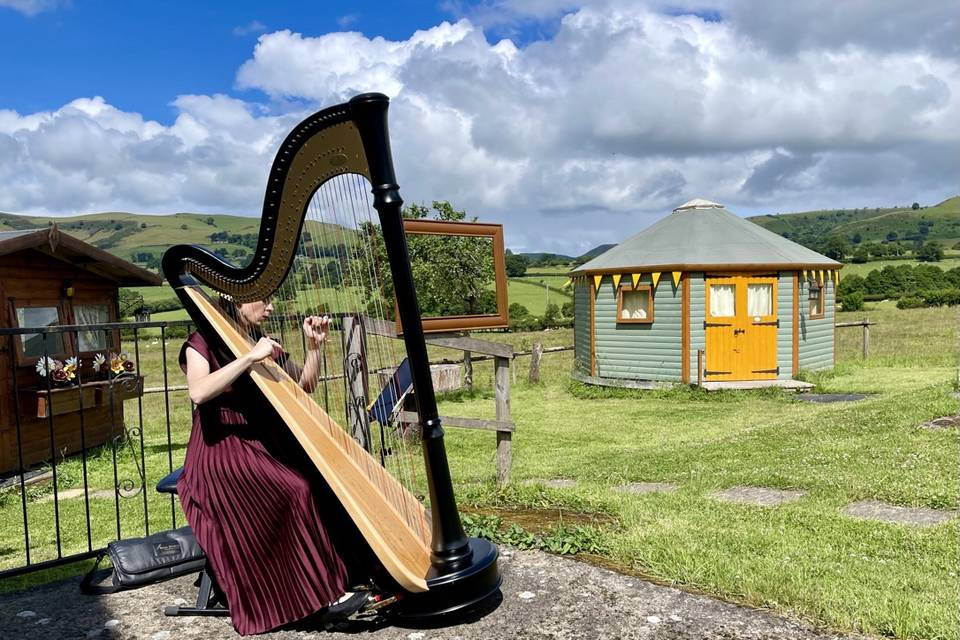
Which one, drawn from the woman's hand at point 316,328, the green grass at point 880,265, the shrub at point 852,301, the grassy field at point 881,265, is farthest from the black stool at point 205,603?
the grassy field at point 881,265

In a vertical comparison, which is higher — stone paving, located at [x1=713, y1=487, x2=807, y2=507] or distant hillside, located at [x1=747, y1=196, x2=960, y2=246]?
distant hillside, located at [x1=747, y1=196, x2=960, y2=246]

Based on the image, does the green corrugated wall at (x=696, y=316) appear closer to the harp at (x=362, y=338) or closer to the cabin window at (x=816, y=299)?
the cabin window at (x=816, y=299)

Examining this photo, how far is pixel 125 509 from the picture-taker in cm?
727

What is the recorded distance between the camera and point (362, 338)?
312 cm

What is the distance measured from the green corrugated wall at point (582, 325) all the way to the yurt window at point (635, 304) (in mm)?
813

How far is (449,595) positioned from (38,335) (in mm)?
9175

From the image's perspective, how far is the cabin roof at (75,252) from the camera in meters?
9.19

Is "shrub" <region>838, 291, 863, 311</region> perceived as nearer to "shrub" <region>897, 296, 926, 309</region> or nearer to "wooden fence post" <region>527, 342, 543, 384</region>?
"shrub" <region>897, 296, 926, 309</region>

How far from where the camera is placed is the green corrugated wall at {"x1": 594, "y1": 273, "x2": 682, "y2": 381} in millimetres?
14352

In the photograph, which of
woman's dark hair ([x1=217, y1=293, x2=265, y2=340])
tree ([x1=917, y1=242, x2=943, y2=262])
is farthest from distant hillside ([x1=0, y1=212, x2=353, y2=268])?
woman's dark hair ([x1=217, y1=293, x2=265, y2=340])

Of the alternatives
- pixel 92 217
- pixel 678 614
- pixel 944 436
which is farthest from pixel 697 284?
pixel 92 217

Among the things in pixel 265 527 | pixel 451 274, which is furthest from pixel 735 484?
pixel 451 274

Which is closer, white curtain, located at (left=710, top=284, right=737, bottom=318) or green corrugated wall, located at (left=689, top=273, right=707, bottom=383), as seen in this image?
green corrugated wall, located at (left=689, top=273, right=707, bottom=383)

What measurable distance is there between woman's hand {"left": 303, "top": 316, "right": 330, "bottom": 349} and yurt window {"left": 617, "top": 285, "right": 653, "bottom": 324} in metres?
11.8
